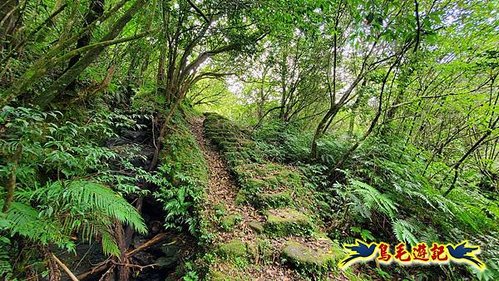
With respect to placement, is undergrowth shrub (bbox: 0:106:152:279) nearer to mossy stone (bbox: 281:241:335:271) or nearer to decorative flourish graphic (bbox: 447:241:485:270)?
mossy stone (bbox: 281:241:335:271)

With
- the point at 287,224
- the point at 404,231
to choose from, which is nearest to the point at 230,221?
the point at 287,224

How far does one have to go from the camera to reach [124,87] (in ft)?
19.2

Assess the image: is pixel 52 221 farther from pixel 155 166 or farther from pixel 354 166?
pixel 354 166

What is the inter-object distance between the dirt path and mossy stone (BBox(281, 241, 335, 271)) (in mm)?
127

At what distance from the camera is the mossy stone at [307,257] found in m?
3.17

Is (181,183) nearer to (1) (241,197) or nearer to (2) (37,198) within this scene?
(1) (241,197)

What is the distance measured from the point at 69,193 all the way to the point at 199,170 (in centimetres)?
281

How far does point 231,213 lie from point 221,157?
2405 millimetres

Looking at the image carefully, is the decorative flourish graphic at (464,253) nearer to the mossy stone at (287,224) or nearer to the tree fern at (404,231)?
the tree fern at (404,231)

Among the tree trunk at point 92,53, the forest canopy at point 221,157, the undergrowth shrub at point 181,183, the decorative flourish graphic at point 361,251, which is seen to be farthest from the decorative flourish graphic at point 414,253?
the tree trunk at point 92,53

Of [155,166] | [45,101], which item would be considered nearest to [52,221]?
[45,101]

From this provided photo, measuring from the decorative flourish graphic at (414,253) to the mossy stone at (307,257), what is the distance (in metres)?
0.23

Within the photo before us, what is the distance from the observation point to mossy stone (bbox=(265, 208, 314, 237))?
3.77 metres

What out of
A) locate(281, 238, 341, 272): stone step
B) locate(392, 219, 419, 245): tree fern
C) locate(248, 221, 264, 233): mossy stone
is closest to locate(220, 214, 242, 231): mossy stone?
locate(248, 221, 264, 233): mossy stone
